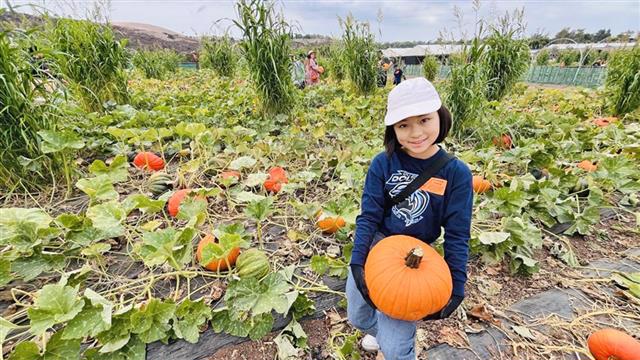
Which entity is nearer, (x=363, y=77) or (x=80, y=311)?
(x=80, y=311)

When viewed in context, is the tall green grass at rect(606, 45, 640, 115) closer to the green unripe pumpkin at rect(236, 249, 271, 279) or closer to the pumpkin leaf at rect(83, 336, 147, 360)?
the green unripe pumpkin at rect(236, 249, 271, 279)

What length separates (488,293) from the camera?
1.55 m

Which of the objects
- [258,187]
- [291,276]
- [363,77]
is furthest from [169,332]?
[363,77]

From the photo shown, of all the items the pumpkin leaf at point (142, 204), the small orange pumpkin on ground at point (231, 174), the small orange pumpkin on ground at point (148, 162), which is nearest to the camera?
the pumpkin leaf at point (142, 204)

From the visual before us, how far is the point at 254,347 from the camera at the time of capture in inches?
50.4

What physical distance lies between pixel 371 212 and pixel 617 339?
986 mm

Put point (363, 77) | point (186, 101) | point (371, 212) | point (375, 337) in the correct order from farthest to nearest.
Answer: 1. point (363, 77)
2. point (186, 101)
3. point (375, 337)
4. point (371, 212)

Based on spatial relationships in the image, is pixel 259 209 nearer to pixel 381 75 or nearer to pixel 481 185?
pixel 481 185

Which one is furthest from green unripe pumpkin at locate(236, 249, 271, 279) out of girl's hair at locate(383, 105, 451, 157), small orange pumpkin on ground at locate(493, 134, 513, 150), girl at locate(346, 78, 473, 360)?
small orange pumpkin on ground at locate(493, 134, 513, 150)

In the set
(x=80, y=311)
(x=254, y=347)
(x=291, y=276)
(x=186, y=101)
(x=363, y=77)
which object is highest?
(x=363, y=77)

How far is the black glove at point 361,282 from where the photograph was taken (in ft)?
3.65

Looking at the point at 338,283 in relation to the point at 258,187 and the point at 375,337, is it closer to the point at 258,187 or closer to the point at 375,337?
the point at 375,337

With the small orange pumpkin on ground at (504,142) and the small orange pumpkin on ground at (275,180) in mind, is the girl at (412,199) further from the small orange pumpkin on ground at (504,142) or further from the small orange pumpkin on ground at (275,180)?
the small orange pumpkin on ground at (504,142)

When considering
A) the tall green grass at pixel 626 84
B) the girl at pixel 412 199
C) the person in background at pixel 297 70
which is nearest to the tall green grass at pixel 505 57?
the tall green grass at pixel 626 84
